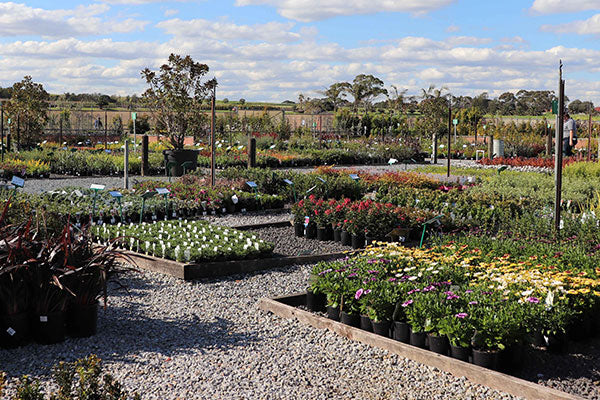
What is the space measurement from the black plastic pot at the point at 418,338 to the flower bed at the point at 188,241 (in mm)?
3117

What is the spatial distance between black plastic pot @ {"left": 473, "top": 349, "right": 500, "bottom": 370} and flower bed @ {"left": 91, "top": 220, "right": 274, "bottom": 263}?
3702 millimetres

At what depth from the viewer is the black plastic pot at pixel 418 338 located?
4.79 m

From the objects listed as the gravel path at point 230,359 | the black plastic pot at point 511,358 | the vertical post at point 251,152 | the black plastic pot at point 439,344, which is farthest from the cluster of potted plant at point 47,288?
the vertical post at point 251,152

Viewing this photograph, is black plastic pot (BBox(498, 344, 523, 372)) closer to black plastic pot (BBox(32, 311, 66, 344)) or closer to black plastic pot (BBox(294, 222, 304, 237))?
black plastic pot (BBox(32, 311, 66, 344))

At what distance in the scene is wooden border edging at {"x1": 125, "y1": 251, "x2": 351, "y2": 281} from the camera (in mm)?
7133

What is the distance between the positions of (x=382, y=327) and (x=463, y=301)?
26.3 inches

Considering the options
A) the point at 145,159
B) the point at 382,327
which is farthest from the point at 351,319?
the point at 145,159

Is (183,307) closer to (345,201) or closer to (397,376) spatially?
(397,376)

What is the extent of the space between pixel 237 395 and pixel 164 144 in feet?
72.4

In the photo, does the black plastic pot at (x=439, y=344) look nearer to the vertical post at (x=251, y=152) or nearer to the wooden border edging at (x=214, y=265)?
the wooden border edging at (x=214, y=265)

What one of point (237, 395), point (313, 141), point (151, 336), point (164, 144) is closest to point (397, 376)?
point (237, 395)

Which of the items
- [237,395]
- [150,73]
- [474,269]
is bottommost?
[237,395]

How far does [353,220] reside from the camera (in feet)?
28.8

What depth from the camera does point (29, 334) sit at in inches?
198
